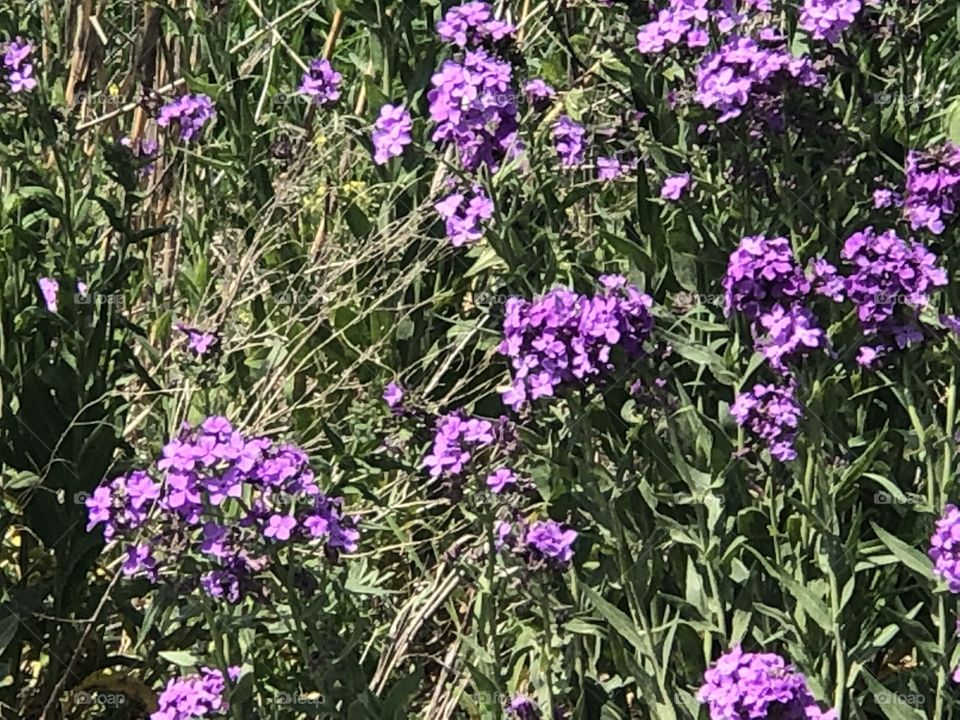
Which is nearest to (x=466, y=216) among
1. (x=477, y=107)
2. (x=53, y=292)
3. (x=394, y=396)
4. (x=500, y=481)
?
(x=477, y=107)

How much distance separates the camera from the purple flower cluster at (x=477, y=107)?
1979 mm

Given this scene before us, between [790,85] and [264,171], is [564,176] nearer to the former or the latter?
[790,85]

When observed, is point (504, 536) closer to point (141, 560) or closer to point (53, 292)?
point (141, 560)

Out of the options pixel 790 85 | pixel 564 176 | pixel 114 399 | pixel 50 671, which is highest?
pixel 790 85

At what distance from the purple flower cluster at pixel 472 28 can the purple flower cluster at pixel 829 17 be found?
0.41 m

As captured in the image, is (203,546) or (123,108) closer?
(203,546)

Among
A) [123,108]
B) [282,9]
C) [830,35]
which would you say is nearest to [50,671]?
[123,108]

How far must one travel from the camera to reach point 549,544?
1905 millimetres

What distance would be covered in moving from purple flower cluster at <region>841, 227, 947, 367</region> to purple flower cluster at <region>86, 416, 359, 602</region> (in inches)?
28.3

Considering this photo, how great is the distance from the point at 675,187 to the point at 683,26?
229mm

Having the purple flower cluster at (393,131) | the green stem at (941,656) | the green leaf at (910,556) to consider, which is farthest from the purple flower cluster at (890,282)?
the purple flower cluster at (393,131)

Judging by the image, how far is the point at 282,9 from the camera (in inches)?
158

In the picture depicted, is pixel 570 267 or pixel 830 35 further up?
pixel 830 35

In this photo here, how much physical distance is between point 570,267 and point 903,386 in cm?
54
